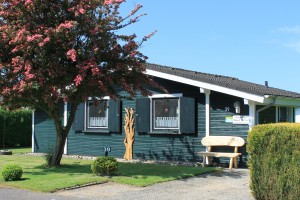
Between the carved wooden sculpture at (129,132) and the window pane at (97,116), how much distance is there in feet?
3.94

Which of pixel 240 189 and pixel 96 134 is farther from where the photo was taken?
pixel 96 134

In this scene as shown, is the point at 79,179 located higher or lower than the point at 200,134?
lower

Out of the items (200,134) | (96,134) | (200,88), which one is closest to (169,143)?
(200,134)

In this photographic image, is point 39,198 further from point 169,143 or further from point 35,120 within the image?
point 35,120

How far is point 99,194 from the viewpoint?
967 centimetres

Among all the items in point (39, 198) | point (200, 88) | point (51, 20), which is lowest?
point (39, 198)

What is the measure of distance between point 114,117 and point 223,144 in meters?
4.97

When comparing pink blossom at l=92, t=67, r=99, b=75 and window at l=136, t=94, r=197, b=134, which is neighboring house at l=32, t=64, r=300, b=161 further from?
pink blossom at l=92, t=67, r=99, b=75

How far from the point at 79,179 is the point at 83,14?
4.44 m

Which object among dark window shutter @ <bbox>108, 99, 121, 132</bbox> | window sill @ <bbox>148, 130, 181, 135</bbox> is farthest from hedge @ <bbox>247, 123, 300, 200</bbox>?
dark window shutter @ <bbox>108, 99, 121, 132</bbox>

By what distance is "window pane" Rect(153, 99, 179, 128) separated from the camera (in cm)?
1595

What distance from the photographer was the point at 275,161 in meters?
7.84

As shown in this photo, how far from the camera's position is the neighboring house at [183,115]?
14.5 metres

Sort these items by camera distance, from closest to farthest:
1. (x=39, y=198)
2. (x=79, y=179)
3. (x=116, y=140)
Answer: (x=39, y=198)
(x=79, y=179)
(x=116, y=140)
